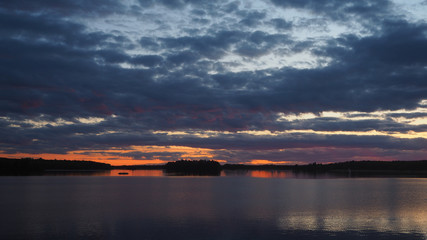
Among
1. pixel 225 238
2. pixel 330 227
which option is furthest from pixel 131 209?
pixel 330 227

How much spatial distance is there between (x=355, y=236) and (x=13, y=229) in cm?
3003

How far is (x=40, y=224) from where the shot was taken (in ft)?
124

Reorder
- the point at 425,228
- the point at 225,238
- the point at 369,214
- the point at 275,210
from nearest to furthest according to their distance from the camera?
the point at 225,238, the point at 425,228, the point at 369,214, the point at 275,210

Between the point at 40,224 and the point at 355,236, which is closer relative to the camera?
the point at 355,236

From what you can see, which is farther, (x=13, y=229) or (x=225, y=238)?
(x=13, y=229)

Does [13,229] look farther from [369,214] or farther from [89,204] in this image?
[369,214]

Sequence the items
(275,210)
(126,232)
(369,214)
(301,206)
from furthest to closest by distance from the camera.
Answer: (301,206) < (275,210) < (369,214) < (126,232)

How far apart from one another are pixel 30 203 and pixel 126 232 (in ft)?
96.8

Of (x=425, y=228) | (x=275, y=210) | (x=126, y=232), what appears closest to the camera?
(x=126, y=232)

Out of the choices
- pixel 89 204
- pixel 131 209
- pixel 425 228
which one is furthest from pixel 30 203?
pixel 425 228

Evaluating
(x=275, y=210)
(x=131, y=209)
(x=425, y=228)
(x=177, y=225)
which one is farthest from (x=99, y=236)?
(x=425, y=228)

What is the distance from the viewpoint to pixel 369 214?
45.9 meters

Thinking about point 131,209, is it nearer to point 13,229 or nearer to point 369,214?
point 13,229

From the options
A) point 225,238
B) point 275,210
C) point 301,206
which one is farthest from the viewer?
point 301,206
